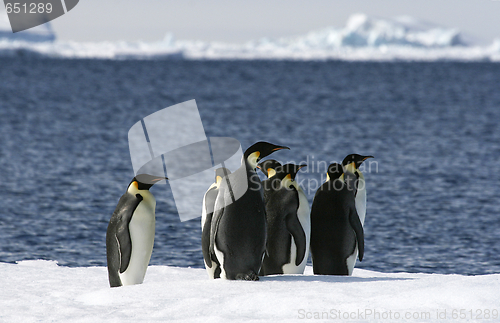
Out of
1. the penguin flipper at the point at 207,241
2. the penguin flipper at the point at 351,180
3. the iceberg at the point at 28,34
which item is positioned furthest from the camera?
the iceberg at the point at 28,34

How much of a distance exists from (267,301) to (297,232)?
4.77 ft

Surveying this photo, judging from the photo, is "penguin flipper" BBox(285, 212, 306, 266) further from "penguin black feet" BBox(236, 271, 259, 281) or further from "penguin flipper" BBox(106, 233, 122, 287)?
"penguin flipper" BBox(106, 233, 122, 287)

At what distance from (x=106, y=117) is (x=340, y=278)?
27.7m

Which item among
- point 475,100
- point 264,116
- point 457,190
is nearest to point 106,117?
point 264,116

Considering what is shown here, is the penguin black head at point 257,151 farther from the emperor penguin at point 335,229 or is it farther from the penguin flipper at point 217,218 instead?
the emperor penguin at point 335,229

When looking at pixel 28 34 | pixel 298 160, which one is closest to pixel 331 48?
pixel 28 34

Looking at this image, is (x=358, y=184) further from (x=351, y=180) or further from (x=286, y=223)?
(x=286, y=223)

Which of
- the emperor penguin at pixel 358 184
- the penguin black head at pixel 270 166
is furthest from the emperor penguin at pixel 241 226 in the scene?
the emperor penguin at pixel 358 184

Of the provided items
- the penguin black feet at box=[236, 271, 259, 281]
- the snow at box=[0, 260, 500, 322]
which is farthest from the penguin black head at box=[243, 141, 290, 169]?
the snow at box=[0, 260, 500, 322]

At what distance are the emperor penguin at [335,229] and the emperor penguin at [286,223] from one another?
18 centimetres

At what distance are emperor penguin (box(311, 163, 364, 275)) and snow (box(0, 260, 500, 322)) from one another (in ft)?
2.48

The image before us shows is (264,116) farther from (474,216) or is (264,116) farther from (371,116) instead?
(474,216)

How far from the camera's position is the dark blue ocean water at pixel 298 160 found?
891cm

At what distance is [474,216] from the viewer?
11.1 m
